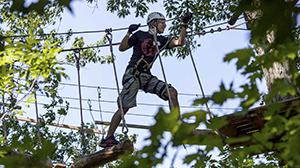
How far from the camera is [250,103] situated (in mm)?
1411

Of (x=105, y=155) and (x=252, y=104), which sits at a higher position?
(x=105, y=155)

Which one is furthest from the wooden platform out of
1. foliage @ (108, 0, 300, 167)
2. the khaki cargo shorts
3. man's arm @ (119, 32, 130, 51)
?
man's arm @ (119, 32, 130, 51)

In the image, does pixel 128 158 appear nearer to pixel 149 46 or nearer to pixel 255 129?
pixel 255 129

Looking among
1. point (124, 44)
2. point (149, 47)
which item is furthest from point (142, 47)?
point (124, 44)

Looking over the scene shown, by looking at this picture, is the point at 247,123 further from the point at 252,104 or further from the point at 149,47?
the point at 252,104

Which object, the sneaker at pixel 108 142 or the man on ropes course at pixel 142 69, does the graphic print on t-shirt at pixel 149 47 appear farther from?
the sneaker at pixel 108 142

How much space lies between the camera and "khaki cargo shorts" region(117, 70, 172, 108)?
419cm

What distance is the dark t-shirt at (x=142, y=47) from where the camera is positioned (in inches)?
171

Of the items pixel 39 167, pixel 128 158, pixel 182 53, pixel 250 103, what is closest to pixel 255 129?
pixel 250 103

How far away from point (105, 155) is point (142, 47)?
1.37 meters

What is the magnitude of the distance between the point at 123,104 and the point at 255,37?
286 cm

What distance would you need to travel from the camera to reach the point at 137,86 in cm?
425

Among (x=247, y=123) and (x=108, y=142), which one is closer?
(x=247, y=123)

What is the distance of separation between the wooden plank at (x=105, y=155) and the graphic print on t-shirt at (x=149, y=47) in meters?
1.26
